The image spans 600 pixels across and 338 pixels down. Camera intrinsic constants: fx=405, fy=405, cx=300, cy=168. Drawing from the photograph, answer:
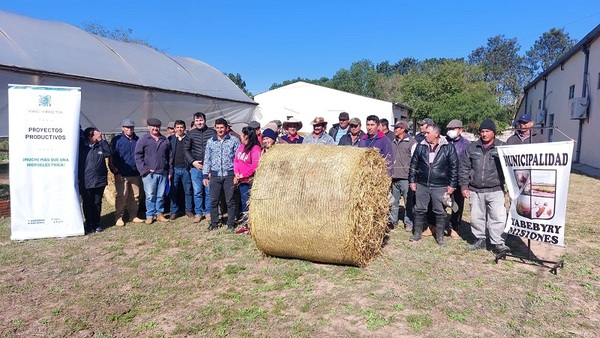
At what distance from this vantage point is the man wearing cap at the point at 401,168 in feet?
22.4

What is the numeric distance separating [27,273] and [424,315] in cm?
456

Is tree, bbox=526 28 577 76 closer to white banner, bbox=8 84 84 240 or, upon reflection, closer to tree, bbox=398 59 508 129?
tree, bbox=398 59 508 129

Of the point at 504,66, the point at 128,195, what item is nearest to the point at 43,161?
the point at 128,195

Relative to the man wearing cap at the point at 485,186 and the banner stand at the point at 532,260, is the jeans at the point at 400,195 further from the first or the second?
the banner stand at the point at 532,260

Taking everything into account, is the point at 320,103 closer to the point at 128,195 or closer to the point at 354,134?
the point at 354,134

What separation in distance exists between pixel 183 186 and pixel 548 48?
271ft

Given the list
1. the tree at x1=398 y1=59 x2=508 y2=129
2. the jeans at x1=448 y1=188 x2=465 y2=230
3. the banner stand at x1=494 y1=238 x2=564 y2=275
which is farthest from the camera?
the tree at x1=398 y1=59 x2=508 y2=129

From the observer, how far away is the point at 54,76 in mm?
8539

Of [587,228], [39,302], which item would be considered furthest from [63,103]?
[587,228]

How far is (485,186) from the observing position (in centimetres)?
557

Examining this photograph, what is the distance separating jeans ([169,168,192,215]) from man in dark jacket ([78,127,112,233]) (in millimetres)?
1268

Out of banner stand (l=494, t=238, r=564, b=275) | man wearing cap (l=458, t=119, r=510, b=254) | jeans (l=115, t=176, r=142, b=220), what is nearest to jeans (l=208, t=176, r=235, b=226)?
jeans (l=115, t=176, r=142, b=220)

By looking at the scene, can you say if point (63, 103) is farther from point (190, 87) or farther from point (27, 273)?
point (190, 87)

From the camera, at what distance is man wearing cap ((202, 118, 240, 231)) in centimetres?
646
